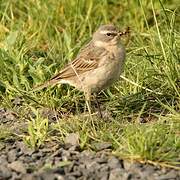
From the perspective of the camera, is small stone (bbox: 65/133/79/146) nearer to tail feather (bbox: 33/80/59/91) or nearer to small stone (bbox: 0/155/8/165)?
small stone (bbox: 0/155/8/165)

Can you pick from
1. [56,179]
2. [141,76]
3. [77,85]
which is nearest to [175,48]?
[141,76]

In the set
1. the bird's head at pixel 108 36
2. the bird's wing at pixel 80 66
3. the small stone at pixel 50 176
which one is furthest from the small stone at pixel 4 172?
the bird's head at pixel 108 36

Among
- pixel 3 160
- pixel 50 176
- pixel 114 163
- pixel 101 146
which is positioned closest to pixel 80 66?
pixel 101 146

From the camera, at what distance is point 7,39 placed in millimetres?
8828

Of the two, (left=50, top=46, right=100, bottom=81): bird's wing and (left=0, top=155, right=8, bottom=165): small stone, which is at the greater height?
(left=50, top=46, right=100, bottom=81): bird's wing

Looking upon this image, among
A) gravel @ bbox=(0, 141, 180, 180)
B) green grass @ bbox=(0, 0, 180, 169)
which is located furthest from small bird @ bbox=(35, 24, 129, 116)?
gravel @ bbox=(0, 141, 180, 180)

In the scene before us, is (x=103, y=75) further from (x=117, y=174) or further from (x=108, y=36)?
(x=117, y=174)

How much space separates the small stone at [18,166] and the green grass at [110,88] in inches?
20.2

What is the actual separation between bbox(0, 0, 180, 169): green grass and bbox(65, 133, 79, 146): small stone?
7 cm

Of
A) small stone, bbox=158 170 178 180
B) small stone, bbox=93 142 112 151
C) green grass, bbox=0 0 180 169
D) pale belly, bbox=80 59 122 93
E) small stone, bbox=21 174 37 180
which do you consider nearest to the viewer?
small stone, bbox=21 174 37 180

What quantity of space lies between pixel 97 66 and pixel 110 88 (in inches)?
28.2

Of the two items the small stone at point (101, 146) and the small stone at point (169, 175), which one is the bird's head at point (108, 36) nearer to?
the small stone at point (101, 146)

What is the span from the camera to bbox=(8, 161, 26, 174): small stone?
19.6 ft

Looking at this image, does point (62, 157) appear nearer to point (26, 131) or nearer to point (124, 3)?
point (26, 131)
